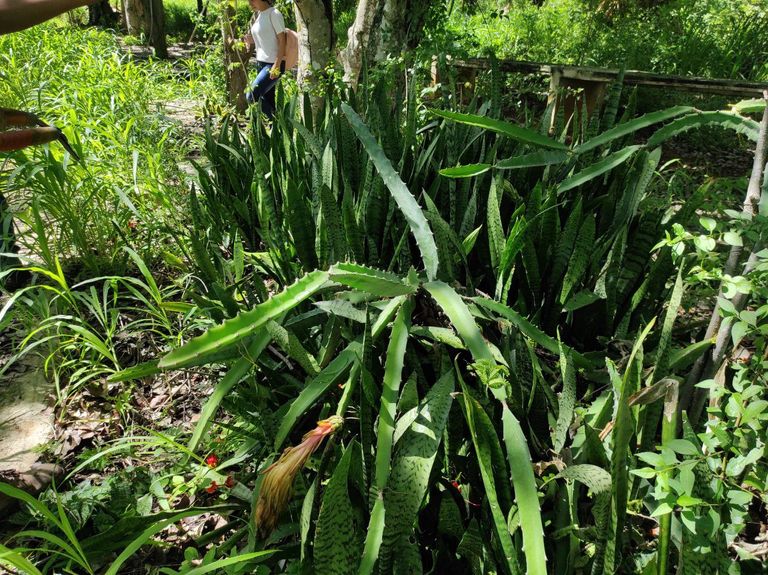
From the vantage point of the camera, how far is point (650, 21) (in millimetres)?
7805

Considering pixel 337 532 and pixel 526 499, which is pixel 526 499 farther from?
pixel 337 532

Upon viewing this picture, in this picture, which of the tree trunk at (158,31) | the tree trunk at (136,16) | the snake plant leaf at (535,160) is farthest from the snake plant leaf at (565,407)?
the tree trunk at (136,16)

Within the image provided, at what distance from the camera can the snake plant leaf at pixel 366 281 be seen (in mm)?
1084

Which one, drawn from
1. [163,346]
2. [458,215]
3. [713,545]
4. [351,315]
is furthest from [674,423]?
[163,346]

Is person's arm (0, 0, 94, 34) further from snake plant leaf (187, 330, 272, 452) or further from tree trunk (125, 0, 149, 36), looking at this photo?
tree trunk (125, 0, 149, 36)

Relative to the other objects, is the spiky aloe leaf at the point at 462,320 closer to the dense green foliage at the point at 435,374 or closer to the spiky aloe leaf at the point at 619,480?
the dense green foliage at the point at 435,374

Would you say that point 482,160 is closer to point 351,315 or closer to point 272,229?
point 272,229

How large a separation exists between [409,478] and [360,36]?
9.36ft

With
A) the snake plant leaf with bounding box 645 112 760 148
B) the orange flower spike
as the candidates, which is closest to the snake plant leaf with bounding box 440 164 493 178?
the snake plant leaf with bounding box 645 112 760 148

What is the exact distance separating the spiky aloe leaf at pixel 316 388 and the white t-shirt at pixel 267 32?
4.28 meters

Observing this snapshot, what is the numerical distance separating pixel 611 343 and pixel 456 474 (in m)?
0.55

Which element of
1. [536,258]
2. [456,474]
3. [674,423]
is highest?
[536,258]

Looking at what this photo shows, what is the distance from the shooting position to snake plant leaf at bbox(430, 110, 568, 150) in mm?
1381

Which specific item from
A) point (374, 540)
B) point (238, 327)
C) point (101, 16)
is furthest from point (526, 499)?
point (101, 16)
